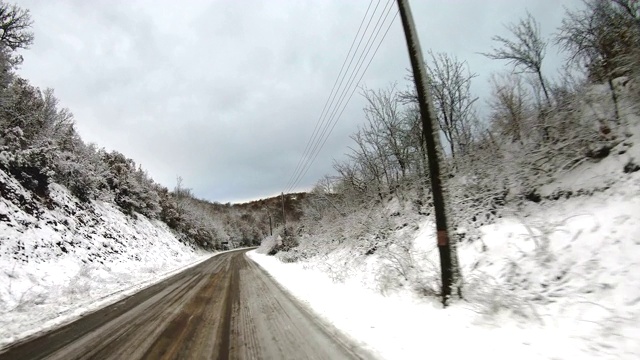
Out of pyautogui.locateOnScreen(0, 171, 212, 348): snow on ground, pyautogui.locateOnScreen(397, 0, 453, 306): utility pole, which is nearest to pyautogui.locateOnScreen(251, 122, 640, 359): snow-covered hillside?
pyautogui.locateOnScreen(397, 0, 453, 306): utility pole

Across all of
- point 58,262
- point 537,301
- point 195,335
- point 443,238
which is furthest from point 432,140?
point 58,262

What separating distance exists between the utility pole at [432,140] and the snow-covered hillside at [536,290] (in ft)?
1.81

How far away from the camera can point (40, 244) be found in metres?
13.0

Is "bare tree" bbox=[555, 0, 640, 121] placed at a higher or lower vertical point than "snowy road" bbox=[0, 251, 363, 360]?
higher

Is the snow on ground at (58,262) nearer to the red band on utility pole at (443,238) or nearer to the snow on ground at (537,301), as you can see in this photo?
the snow on ground at (537,301)

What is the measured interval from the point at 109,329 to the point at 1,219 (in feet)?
33.6

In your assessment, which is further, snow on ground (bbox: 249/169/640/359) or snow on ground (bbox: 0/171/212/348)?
snow on ground (bbox: 0/171/212/348)

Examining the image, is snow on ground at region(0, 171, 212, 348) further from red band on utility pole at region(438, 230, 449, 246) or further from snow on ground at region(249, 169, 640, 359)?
red band on utility pole at region(438, 230, 449, 246)

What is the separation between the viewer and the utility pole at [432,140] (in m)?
6.28

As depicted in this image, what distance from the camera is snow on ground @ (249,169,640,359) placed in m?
4.04

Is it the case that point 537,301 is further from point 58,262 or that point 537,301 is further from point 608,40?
point 58,262

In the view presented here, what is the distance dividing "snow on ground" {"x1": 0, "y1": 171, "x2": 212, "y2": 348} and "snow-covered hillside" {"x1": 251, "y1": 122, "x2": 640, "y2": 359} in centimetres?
661

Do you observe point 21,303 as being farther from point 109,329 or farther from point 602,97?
point 602,97

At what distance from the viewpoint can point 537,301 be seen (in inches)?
202
